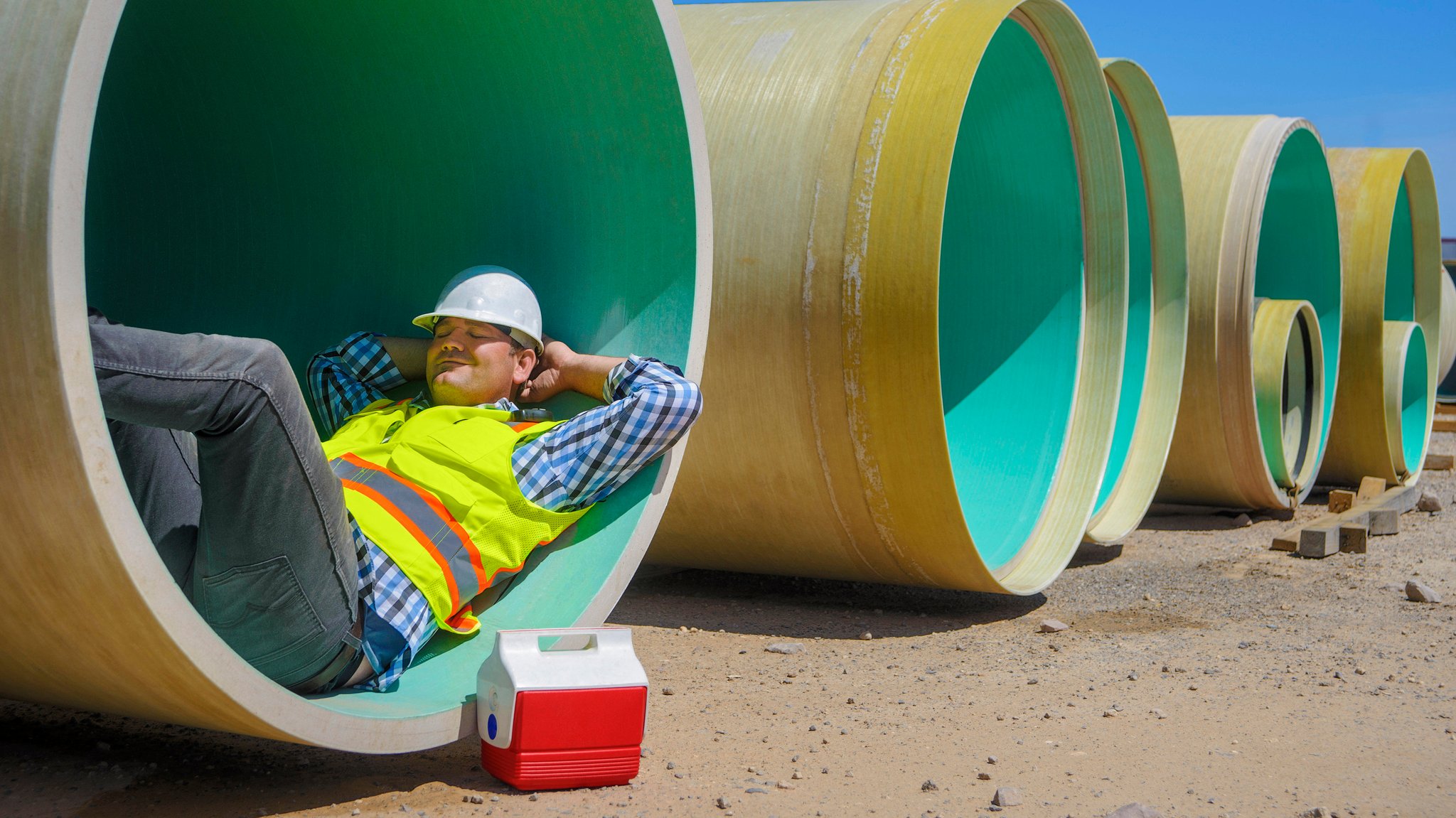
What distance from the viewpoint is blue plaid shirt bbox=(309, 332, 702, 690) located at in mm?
2887

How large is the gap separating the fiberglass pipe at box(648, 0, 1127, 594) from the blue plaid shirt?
3.12 ft

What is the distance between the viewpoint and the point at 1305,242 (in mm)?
8734

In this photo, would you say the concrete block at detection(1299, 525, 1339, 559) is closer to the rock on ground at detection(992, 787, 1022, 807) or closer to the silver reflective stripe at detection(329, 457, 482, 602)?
the rock on ground at detection(992, 787, 1022, 807)

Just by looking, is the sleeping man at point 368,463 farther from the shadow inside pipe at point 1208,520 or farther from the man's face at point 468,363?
the shadow inside pipe at point 1208,520

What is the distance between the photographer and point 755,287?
4281mm

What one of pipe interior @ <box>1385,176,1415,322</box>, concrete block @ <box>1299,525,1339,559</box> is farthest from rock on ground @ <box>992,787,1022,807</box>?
pipe interior @ <box>1385,176,1415,322</box>

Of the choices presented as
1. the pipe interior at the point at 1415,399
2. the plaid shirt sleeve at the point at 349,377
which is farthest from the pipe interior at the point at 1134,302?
the pipe interior at the point at 1415,399

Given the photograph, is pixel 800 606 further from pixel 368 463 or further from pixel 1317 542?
pixel 1317 542

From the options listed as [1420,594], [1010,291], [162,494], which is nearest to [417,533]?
[162,494]

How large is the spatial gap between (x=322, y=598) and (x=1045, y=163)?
3.91 meters

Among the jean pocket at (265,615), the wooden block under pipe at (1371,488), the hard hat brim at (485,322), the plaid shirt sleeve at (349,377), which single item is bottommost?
the wooden block under pipe at (1371,488)

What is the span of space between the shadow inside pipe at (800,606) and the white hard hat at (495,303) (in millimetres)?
1414

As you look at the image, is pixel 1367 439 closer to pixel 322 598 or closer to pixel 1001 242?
pixel 1001 242

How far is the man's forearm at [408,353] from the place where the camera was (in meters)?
3.80
